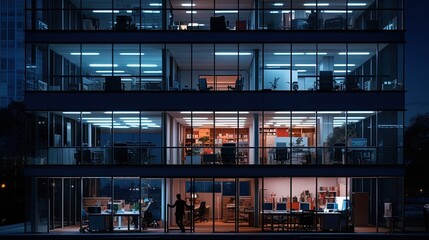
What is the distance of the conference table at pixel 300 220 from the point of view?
35844 millimetres

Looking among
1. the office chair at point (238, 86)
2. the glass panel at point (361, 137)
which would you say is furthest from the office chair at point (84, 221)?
the glass panel at point (361, 137)

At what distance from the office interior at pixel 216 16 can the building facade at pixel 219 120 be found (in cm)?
9

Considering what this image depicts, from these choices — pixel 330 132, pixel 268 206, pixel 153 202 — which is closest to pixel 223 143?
pixel 268 206

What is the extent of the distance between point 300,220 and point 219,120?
21.5 ft

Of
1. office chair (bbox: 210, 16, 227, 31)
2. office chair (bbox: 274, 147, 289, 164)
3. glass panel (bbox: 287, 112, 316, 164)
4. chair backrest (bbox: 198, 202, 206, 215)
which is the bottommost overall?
chair backrest (bbox: 198, 202, 206, 215)

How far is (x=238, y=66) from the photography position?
37094 mm

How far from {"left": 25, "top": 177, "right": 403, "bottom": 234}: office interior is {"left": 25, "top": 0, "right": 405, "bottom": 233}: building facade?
63mm

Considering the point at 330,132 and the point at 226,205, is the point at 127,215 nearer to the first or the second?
the point at 226,205

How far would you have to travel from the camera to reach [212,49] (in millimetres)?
37875

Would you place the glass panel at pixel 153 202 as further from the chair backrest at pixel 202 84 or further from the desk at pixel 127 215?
the chair backrest at pixel 202 84

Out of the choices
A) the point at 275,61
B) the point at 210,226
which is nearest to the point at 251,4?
the point at 275,61

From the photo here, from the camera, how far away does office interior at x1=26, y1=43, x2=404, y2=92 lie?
37.4m

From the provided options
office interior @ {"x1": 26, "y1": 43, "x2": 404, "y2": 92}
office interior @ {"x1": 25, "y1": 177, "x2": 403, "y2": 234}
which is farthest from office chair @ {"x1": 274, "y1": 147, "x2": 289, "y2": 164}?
office interior @ {"x1": 26, "y1": 43, "x2": 404, "y2": 92}

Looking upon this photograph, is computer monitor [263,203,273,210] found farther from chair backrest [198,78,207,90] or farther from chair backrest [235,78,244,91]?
chair backrest [198,78,207,90]
